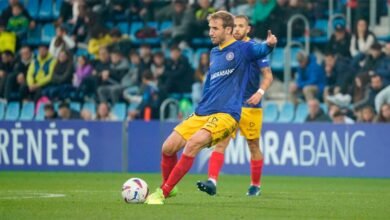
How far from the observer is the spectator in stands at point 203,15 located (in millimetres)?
25656

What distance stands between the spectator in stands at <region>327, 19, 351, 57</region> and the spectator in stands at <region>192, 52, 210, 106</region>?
2685 mm

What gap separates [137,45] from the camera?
27.3 m

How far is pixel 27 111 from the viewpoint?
87.4 feet

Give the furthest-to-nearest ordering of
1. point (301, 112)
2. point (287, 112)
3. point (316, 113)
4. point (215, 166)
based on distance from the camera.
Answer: point (287, 112) → point (301, 112) → point (316, 113) → point (215, 166)

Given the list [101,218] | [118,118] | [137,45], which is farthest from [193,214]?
[137,45]

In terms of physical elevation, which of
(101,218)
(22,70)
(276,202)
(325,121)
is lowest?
(101,218)

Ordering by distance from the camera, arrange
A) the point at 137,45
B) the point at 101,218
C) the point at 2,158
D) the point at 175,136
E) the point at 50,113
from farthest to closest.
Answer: the point at 137,45 < the point at 50,113 < the point at 2,158 < the point at 175,136 < the point at 101,218

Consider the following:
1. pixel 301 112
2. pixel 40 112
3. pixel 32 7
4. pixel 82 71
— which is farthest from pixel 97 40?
pixel 301 112

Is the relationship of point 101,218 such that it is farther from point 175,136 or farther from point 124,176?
point 124,176

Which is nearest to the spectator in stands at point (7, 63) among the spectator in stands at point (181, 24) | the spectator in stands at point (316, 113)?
the spectator in stands at point (181, 24)

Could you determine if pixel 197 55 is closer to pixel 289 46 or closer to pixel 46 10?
pixel 289 46

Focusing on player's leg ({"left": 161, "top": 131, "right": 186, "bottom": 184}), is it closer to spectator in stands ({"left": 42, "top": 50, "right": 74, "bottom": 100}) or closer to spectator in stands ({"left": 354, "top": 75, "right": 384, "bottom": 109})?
spectator in stands ({"left": 354, "top": 75, "right": 384, "bottom": 109})

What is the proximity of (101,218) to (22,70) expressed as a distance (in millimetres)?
16869

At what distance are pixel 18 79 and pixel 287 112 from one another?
7252 mm
